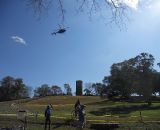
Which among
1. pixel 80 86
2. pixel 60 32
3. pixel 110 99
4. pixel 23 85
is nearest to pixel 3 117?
pixel 60 32

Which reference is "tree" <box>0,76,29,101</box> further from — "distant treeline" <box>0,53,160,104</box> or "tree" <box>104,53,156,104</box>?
"tree" <box>104,53,156,104</box>

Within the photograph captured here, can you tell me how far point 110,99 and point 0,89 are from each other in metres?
60.1

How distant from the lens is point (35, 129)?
34.1 m

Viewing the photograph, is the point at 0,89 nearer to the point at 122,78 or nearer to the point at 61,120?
the point at 122,78

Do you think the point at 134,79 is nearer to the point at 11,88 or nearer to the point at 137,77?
the point at 137,77

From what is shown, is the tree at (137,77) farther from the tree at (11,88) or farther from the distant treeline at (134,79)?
the tree at (11,88)

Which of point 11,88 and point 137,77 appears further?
point 11,88

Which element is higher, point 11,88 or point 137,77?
point 11,88

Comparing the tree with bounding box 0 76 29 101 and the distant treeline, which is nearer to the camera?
the distant treeline

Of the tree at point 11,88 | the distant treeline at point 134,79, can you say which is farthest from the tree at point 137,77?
the tree at point 11,88

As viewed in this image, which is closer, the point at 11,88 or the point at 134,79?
the point at 134,79

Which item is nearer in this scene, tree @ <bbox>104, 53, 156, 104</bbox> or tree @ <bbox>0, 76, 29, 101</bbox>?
tree @ <bbox>104, 53, 156, 104</bbox>

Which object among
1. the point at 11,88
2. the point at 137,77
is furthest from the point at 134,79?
the point at 11,88

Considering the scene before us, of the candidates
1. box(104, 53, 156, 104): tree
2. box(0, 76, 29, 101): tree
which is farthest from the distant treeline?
box(0, 76, 29, 101): tree
